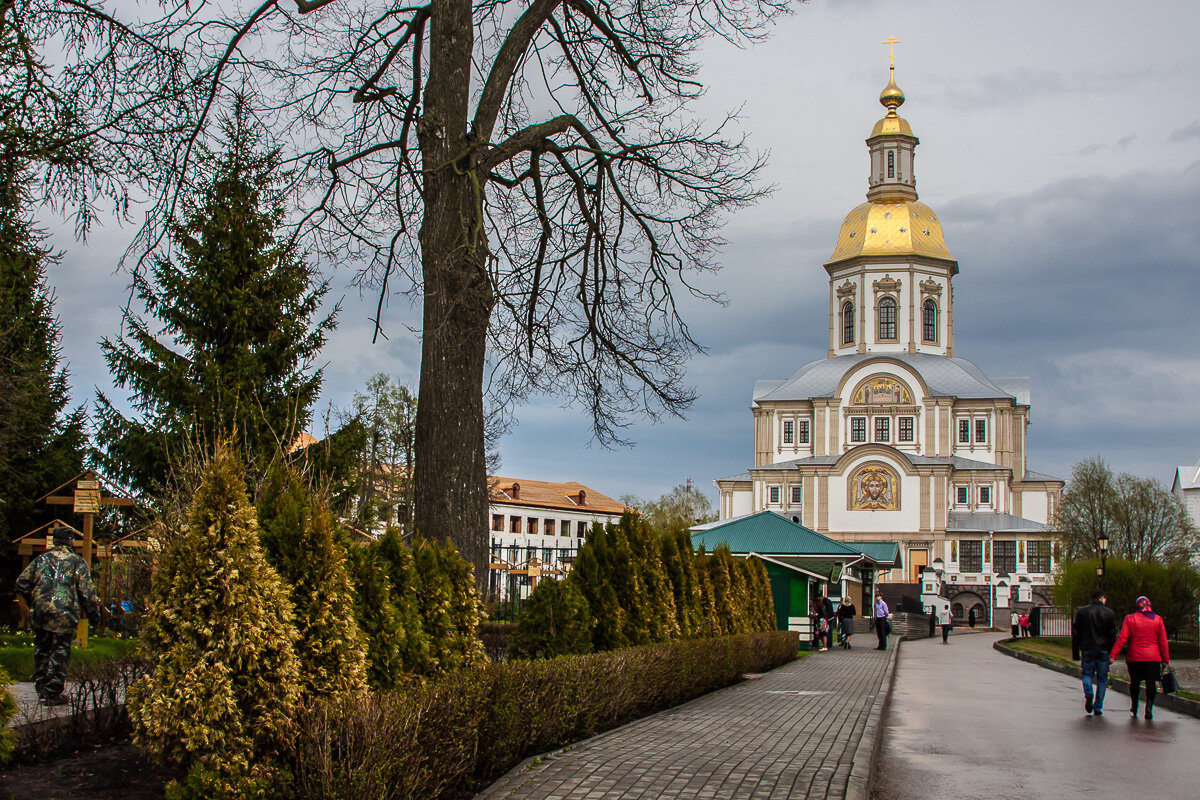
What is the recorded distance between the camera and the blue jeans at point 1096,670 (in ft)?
48.6

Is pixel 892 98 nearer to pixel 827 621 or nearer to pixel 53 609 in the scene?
pixel 827 621

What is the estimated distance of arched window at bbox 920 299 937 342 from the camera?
86.0 meters

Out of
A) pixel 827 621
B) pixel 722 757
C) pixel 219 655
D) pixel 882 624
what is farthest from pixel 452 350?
pixel 882 624

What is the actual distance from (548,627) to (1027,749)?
4.90m

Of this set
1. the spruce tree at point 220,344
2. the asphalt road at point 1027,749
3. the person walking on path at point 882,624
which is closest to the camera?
the asphalt road at point 1027,749

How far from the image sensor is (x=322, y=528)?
6.59m

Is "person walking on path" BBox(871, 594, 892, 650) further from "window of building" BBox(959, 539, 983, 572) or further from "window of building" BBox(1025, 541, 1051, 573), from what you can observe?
"window of building" BBox(1025, 541, 1051, 573)

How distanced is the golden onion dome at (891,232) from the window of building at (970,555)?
22724 millimetres

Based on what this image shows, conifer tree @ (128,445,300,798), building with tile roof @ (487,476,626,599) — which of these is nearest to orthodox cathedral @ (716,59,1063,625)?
building with tile roof @ (487,476,626,599)

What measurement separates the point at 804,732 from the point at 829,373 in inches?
2981

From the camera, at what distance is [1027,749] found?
11359 millimetres

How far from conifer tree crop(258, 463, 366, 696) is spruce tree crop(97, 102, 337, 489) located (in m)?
13.9

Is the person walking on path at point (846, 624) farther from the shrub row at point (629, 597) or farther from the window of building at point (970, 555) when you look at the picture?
the window of building at point (970, 555)

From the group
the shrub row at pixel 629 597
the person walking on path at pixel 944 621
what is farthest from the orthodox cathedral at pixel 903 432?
the shrub row at pixel 629 597
